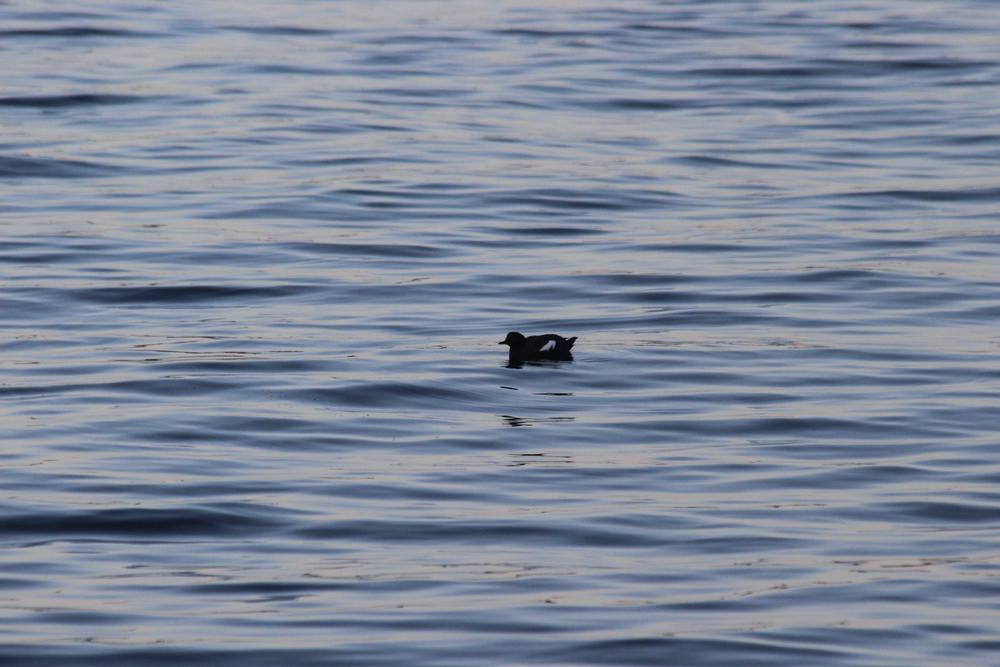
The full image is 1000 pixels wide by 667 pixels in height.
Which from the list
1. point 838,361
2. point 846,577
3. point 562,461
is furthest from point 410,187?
point 846,577

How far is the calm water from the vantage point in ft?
26.1

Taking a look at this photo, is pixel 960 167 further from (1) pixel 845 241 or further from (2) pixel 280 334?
(2) pixel 280 334

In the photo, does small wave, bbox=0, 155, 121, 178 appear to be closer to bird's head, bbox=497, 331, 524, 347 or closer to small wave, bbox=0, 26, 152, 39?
bird's head, bbox=497, 331, 524, 347

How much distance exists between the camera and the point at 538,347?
491 inches

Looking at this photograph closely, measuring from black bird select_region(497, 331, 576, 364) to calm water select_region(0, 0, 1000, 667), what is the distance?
0.15 meters

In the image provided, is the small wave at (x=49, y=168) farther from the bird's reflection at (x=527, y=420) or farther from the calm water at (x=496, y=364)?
the bird's reflection at (x=527, y=420)

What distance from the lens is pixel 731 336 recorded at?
14.0 m

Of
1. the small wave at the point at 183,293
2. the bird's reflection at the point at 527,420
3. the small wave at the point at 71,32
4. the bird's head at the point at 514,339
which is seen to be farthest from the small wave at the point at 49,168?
the small wave at the point at 71,32

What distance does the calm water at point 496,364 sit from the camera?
7957 millimetres

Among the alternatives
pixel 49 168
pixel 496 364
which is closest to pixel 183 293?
pixel 496 364

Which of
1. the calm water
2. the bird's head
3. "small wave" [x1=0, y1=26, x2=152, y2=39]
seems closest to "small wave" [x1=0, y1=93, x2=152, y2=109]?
the calm water

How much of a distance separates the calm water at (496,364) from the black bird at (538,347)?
0.49 ft

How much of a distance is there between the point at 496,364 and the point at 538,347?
671mm

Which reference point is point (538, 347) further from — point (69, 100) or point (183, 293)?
point (69, 100)
